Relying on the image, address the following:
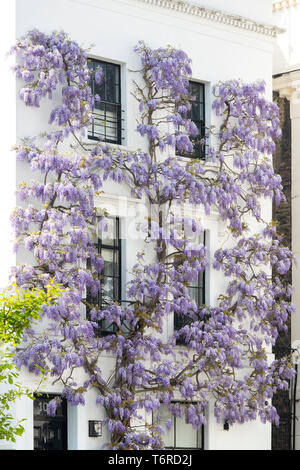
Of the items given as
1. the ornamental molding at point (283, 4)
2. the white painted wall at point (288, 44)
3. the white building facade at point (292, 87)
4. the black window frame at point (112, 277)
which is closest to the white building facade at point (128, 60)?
the black window frame at point (112, 277)

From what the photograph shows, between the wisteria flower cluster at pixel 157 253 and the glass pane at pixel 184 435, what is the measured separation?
1.34ft

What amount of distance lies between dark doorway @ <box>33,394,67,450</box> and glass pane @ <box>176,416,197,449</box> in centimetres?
250

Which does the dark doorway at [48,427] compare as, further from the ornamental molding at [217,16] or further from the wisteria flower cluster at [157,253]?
the ornamental molding at [217,16]

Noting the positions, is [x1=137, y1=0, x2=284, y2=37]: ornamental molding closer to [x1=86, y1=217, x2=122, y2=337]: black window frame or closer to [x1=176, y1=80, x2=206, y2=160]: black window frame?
[x1=176, y1=80, x2=206, y2=160]: black window frame

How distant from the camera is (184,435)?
25.9 meters

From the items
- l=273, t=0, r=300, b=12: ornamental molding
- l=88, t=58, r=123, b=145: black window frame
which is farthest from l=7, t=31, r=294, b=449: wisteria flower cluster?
l=273, t=0, r=300, b=12: ornamental molding

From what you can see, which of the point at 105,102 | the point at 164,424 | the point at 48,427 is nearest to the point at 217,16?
the point at 105,102

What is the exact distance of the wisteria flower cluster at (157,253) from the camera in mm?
23672

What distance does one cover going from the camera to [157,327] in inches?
975

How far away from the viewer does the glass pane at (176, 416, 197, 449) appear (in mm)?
25766

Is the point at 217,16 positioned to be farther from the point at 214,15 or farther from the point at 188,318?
the point at 188,318
